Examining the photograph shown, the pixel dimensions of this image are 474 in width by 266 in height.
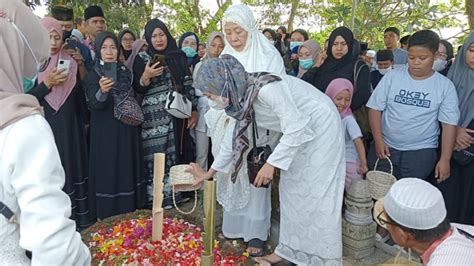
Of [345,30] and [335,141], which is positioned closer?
[335,141]

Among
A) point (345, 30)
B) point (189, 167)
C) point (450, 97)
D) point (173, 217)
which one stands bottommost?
point (173, 217)

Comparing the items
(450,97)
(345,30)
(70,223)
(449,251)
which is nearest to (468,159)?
(450,97)

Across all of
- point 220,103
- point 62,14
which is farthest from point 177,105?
point 62,14

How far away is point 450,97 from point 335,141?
108cm

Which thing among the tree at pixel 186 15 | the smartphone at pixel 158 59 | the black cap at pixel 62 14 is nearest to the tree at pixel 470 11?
the smartphone at pixel 158 59

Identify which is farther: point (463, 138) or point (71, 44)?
point (71, 44)

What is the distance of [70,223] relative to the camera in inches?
50.3

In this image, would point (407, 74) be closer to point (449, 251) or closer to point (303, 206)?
point (303, 206)

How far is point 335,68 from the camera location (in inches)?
160

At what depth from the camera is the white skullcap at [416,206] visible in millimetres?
1713

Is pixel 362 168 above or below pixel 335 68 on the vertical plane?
below

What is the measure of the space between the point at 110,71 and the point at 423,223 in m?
2.75

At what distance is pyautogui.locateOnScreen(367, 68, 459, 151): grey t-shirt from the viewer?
3.21 meters

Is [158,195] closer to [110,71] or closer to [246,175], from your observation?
[246,175]
